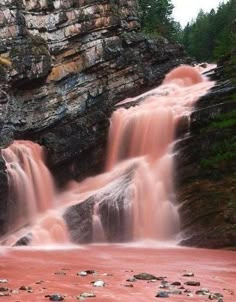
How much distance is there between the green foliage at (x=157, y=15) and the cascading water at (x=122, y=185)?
26.6 meters

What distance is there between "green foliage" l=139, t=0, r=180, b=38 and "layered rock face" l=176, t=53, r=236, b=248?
103 feet

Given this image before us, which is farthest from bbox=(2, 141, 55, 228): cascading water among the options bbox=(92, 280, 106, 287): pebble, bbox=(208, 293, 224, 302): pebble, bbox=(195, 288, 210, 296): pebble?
bbox=(208, 293, 224, 302): pebble

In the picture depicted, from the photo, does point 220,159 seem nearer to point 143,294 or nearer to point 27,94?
point 27,94

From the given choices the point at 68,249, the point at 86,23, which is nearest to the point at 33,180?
the point at 68,249

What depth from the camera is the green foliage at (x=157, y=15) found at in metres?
62.8

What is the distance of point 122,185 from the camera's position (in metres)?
28.4

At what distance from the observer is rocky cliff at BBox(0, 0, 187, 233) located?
3366 cm

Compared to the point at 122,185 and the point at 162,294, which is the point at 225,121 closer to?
the point at 122,185

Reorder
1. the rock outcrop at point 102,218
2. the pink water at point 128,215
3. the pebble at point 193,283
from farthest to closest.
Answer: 1. the rock outcrop at point 102,218
2. the pebble at point 193,283
3. the pink water at point 128,215

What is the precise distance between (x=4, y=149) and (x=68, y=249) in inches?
418

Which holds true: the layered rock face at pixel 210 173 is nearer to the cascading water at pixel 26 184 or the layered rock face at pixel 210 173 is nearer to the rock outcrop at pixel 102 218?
the rock outcrop at pixel 102 218

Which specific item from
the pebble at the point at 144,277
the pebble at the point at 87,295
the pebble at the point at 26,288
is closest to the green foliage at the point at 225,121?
the pebble at the point at 144,277

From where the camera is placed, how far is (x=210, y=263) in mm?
18453

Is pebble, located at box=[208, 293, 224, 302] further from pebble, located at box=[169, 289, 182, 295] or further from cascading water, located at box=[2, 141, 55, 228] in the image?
cascading water, located at box=[2, 141, 55, 228]
